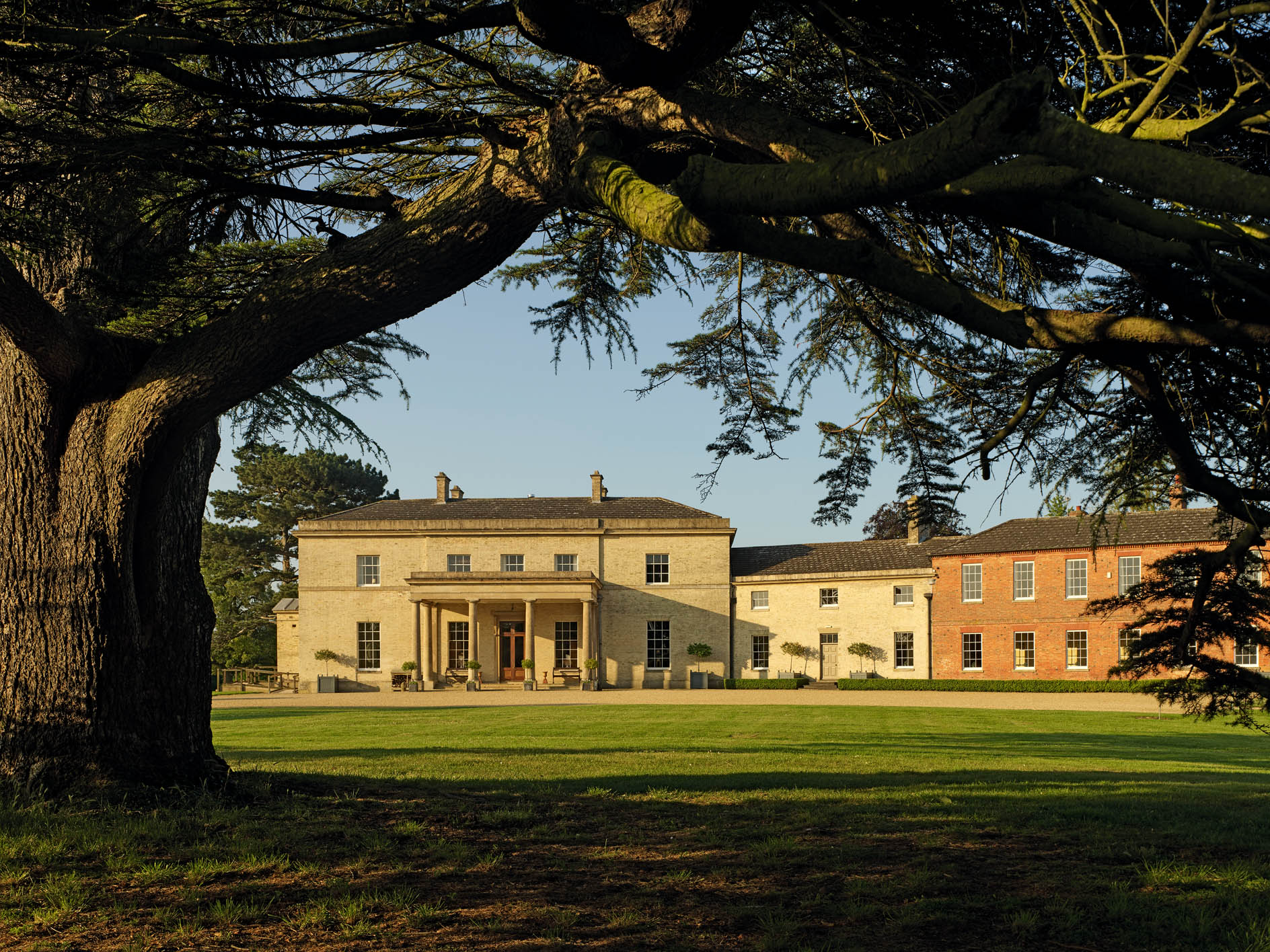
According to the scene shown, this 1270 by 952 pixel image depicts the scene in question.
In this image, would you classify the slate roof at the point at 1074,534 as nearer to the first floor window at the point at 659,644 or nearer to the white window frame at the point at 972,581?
the white window frame at the point at 972,581

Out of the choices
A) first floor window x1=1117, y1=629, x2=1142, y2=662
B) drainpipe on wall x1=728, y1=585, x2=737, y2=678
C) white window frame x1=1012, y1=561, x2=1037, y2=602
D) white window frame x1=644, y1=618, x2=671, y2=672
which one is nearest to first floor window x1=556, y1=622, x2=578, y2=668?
white window frame x1=644, y1=618, x2=671, y2=672

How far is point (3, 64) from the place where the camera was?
5.70 metres

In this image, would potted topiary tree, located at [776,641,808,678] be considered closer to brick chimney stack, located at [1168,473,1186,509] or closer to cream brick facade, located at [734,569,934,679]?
cream brick facade, located at [734,569,934,679]

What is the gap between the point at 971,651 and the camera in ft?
133

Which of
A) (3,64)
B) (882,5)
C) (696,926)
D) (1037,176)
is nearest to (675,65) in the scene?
(882,5)

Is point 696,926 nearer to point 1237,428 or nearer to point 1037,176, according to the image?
point 1037,176

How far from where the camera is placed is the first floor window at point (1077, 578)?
38.8 m

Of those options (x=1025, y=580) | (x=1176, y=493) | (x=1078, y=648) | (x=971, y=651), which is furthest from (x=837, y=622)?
(x=1176, y=493)

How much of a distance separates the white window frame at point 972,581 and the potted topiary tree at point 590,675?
584 inches

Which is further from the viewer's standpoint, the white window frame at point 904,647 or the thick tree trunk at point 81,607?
the white window frame at point 904,647

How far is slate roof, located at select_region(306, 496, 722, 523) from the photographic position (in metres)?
44.3

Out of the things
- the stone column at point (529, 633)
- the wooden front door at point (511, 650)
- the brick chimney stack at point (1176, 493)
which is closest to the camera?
the brick chimney stack at point (1176, 493)

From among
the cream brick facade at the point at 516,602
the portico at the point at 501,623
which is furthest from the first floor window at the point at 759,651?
the portico at the point at 501,623

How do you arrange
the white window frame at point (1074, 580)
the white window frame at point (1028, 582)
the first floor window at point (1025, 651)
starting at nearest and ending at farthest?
the white window frame at point (1074, 580), the first floor window at point (1025, 651), the white window frame at point (1028, 582)
